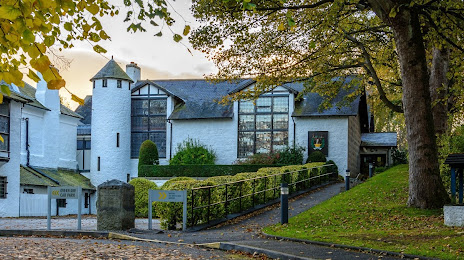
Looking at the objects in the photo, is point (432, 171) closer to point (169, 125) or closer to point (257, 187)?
point (257, 187)

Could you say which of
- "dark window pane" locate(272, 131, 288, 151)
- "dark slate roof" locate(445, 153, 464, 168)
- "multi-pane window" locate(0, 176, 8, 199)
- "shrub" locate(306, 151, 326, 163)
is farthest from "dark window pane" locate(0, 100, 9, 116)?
"dark slate roof" locate(445, 153, 464, 168)

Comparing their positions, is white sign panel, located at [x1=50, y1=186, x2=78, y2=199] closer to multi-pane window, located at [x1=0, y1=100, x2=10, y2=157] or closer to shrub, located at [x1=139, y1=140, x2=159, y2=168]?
multi-pane window, located at [x1=0, y1=100, x2=10, y2=157]

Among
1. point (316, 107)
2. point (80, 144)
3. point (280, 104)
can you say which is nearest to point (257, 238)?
point (316, 107)

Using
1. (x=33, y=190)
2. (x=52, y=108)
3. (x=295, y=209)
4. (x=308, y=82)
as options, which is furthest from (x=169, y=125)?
(x=295, y=209)

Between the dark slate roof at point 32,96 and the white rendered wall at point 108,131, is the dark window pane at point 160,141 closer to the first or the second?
the white rendered wall at point 108,131

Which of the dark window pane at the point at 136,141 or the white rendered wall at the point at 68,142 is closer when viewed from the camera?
the white rendered wall at the point at 68,142

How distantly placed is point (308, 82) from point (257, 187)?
6007 millimetres

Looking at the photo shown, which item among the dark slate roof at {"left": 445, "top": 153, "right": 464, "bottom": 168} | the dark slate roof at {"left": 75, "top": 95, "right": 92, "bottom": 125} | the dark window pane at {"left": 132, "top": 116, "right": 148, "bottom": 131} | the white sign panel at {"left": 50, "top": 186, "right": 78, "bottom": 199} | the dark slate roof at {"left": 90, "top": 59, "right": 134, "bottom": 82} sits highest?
the dark slate roof at {"left": 90, "top": 59, "right": 134, "bottom": 82}

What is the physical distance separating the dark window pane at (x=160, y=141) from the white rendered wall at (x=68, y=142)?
18.5 ft

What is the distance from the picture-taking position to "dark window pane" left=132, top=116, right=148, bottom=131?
4581cm

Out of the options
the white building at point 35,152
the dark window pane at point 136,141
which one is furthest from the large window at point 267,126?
the white building at point 35,152

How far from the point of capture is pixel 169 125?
4544cm

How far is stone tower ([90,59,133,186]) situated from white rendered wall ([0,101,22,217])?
38.5 ft

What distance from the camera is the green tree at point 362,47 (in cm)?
1736
